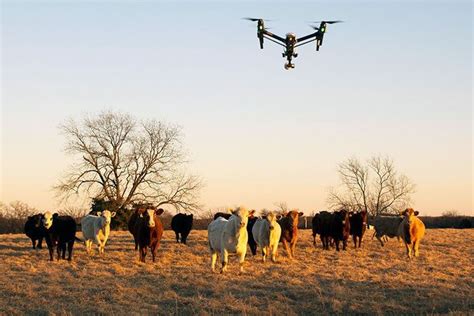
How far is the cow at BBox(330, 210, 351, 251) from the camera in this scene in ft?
90.7

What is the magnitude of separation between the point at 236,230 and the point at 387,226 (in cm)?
1333

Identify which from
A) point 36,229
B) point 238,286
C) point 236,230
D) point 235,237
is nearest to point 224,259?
point 235,237

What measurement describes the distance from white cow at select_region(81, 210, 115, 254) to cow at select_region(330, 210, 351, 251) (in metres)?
9.12

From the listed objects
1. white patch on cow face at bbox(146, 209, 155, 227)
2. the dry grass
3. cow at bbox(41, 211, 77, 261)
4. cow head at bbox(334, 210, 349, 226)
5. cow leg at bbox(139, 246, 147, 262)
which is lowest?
the dry grass

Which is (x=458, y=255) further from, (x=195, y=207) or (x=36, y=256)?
(x=195, y=207)

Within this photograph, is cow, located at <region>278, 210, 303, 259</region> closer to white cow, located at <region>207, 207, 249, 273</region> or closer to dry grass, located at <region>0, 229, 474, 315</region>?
dry grass, located at <region>0, 229, 474, 315</region>

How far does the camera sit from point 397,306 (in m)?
14.3

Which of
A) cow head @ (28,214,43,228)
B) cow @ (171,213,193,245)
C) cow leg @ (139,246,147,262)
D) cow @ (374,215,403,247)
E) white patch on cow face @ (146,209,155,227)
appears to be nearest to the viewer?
cow leg @ (139,246,147,262)

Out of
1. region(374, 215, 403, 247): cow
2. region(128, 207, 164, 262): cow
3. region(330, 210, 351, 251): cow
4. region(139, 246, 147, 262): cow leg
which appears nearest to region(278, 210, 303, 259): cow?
region(330, 210, 351, 251): cow

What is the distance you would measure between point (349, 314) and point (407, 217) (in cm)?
1215

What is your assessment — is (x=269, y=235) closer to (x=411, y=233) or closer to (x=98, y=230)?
(x=411, y=233)

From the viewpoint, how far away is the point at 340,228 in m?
27.8

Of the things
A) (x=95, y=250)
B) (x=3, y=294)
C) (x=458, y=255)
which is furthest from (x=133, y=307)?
(x=458, y=255)

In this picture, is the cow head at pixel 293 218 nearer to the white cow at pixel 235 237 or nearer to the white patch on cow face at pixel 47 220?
the white cow at pixel 235 237
